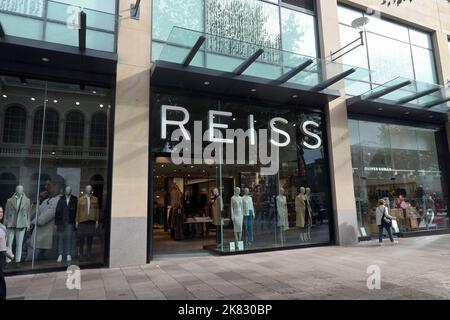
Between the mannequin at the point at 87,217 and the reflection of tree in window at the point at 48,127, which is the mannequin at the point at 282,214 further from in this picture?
the reflection of tree in window at the point at 48,127

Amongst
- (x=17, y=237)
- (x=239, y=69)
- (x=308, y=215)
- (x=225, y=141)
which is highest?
(x=239, y=69)

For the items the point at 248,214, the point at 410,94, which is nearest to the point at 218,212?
the point at 248,214

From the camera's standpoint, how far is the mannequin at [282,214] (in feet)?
34.7

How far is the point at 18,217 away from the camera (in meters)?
7.64

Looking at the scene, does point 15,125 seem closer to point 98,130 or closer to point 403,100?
point 98,130

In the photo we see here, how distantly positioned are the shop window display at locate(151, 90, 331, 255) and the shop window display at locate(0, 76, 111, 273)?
5.81 ft

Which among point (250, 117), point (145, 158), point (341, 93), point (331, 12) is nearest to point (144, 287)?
point (145, 158)

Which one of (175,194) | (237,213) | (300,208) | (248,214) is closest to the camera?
(237,213)

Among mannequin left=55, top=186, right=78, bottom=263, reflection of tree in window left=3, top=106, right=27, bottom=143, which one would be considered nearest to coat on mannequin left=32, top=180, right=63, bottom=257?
mannequin left=55, top=186, right=78, bottom=263

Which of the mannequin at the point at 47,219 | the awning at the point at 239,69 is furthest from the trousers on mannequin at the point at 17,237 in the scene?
the awning at the point at 239,69

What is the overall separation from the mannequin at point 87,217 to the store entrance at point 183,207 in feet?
6.61

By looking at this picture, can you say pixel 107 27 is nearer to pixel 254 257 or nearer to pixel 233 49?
→ pixel 233 49

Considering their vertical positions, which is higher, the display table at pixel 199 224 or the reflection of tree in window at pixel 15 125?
the reflection of tree in window at pixel 15 125

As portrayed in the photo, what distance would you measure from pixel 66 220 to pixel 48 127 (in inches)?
92.2
